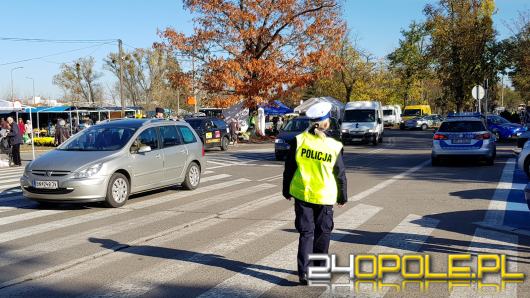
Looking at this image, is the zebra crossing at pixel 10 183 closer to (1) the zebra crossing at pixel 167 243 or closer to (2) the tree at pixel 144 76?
(1) the zebra crossing at pixel 167 243

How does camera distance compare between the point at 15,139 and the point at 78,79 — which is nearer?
the point at 15,139

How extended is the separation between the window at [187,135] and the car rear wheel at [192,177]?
0.54m

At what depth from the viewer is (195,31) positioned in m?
36.6

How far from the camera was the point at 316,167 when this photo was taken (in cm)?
508

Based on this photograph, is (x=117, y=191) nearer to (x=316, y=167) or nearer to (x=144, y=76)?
(x=316, y=167)

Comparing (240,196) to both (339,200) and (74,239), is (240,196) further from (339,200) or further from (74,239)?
(339,200)

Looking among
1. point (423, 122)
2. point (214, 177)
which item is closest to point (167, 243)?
point (214, 177)

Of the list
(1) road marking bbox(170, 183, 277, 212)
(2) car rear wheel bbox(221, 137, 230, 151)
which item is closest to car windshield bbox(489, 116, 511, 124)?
(2) car rear wheel bbox(221, 137, 230, 151)

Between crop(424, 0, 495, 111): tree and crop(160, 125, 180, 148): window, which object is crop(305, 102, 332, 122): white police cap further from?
crop(424, 0, 495, 111): tree

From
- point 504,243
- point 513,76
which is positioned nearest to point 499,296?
point 504,243

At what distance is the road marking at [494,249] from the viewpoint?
5078mm

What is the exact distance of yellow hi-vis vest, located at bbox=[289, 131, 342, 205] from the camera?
5047mm

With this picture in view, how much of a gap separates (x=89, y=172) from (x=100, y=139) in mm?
1337

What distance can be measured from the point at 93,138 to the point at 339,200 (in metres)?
7.16
